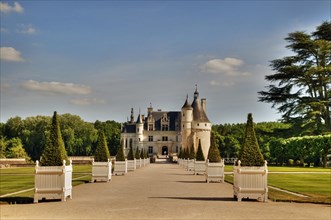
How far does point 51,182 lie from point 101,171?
34.5 ft

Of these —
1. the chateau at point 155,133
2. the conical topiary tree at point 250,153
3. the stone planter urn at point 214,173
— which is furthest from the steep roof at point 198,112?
the conical topiary tree at point 250,153

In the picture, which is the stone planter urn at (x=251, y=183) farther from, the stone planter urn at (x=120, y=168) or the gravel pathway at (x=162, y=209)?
the stone planter urn at (x=120, y=168)

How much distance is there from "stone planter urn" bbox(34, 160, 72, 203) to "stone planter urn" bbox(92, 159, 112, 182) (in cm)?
1010

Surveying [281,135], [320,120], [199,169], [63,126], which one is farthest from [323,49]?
[63,126]

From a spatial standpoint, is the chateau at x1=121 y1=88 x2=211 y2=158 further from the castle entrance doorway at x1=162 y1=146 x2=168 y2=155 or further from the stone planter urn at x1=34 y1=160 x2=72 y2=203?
the stone planter urn at x1=34 y1=160 x2=72 y2=203

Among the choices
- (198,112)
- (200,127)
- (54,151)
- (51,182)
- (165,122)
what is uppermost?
(198,112)

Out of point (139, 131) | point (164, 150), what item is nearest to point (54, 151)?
point (139, 131)

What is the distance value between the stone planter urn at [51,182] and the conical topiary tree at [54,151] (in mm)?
607

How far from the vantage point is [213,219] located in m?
11.3

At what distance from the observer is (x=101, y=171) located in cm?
2628

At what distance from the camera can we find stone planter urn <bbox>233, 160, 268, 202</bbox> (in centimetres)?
1600

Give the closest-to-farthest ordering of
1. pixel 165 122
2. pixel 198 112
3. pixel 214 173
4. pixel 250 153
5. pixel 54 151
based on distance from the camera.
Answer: pixel 54 151 → pixel 250 153 → pixel 214 173 → pixel 198 112 → pixel 165 122

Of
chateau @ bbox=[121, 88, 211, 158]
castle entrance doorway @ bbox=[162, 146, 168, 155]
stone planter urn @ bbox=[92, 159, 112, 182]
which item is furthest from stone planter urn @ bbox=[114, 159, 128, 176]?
castle entrance doorway @ bbox=[162, 146, 168, 155]

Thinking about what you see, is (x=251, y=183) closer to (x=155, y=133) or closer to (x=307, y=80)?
(x=307, y=80)
